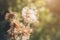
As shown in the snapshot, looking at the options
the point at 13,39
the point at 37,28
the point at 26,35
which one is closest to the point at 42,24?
the point at 37,28

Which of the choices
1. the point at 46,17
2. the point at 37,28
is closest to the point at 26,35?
the point at 37,28

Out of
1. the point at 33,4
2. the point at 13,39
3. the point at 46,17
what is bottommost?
the point at 13,39

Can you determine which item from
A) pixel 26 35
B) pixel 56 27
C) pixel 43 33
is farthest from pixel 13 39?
pixel 56 27

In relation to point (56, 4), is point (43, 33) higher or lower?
lower

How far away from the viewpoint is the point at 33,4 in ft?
4.22

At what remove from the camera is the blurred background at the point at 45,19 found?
4.12 ft

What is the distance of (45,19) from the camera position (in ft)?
4.16

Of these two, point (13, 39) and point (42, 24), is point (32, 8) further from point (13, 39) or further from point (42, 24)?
point (13, 39)

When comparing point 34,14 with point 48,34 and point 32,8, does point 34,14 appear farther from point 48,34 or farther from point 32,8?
point 48,34

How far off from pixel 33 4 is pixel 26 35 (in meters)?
0.25

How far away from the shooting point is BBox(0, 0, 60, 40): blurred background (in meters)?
1.26

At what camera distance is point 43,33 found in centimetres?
126

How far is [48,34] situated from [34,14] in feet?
0.62

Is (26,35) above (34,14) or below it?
below
